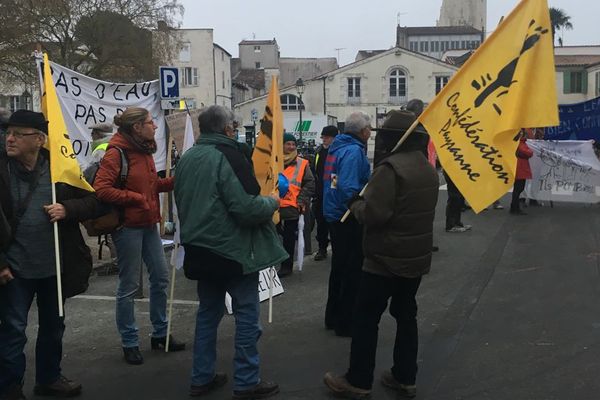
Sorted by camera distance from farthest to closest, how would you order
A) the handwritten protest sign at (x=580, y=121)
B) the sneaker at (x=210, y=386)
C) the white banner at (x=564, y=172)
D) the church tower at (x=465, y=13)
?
the church tower at (x=465, y=13)
the handwritten protest sign at (x=580, y=121)
the white banner at (x=564, y=172)
the sneaker at (x=210, y=386)

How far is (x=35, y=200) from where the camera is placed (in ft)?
13.0

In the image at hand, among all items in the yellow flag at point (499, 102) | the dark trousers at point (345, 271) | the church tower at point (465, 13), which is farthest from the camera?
the church tower at point (465, 13)

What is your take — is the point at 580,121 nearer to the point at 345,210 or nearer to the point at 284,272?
the point at 284,272

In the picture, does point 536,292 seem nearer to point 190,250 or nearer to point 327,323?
point 327,323

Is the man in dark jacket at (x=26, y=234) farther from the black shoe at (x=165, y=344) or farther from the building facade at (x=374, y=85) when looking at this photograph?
the building facade at (x=374, y=85)

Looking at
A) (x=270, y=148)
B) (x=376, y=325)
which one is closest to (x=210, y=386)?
(x=376, y=325)

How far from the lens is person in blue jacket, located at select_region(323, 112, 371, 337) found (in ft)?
17.1

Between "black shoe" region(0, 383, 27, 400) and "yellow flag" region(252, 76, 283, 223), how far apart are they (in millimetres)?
1981

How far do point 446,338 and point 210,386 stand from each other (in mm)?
2101

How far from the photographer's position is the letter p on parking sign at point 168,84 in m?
7.22

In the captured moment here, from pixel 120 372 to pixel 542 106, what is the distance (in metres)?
3.51

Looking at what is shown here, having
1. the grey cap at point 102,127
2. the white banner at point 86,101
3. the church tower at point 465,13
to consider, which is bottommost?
the grey cap at point 102,127

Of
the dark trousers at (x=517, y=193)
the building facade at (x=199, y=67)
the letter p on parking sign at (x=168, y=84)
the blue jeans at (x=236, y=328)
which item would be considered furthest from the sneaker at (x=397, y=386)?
the building facade at (x=199, y=67)

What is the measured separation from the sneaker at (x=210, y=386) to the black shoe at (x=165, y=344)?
2.60 feet
